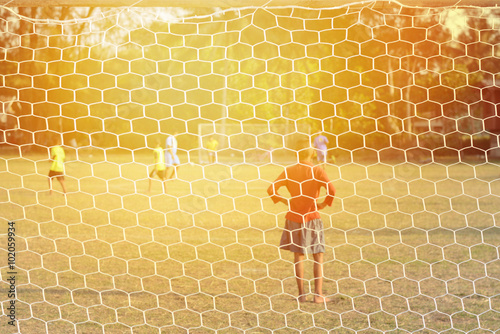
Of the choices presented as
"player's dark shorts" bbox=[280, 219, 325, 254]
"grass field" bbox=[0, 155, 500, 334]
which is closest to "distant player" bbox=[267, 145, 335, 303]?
"player's dark shorts" bbox=[280, 219, 325, 254]

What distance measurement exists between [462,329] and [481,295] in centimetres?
97

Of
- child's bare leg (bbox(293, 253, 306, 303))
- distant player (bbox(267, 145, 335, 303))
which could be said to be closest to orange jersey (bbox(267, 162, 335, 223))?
distant player (bbox(267, 145, 335, 303))

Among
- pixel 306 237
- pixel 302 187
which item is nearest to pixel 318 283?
pixel 306 237

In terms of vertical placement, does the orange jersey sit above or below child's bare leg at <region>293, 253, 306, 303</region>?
above

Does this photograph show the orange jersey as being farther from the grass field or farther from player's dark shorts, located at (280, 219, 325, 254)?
the grass field

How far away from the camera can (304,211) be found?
4.79m

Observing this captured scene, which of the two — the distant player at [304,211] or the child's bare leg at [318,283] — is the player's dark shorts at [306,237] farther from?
the child's bare leg at [318,283]

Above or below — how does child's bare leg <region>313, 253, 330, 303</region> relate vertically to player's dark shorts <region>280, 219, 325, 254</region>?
below

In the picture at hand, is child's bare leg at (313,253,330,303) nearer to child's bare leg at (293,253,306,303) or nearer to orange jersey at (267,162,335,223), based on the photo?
child's bare leg at (293,253,306,303)

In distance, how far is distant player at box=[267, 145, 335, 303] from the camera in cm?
477

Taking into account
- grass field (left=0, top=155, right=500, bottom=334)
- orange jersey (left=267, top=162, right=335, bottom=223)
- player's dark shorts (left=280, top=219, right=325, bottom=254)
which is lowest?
grass field (left=0, top=155, right=500, bottom=334)

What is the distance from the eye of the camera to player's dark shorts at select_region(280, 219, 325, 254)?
4.80 m

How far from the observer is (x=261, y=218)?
9.73m

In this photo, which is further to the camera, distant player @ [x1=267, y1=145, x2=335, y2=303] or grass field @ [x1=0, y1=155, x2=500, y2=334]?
distant player @ [x1=267, y1=145, x2=335, y2=303]
